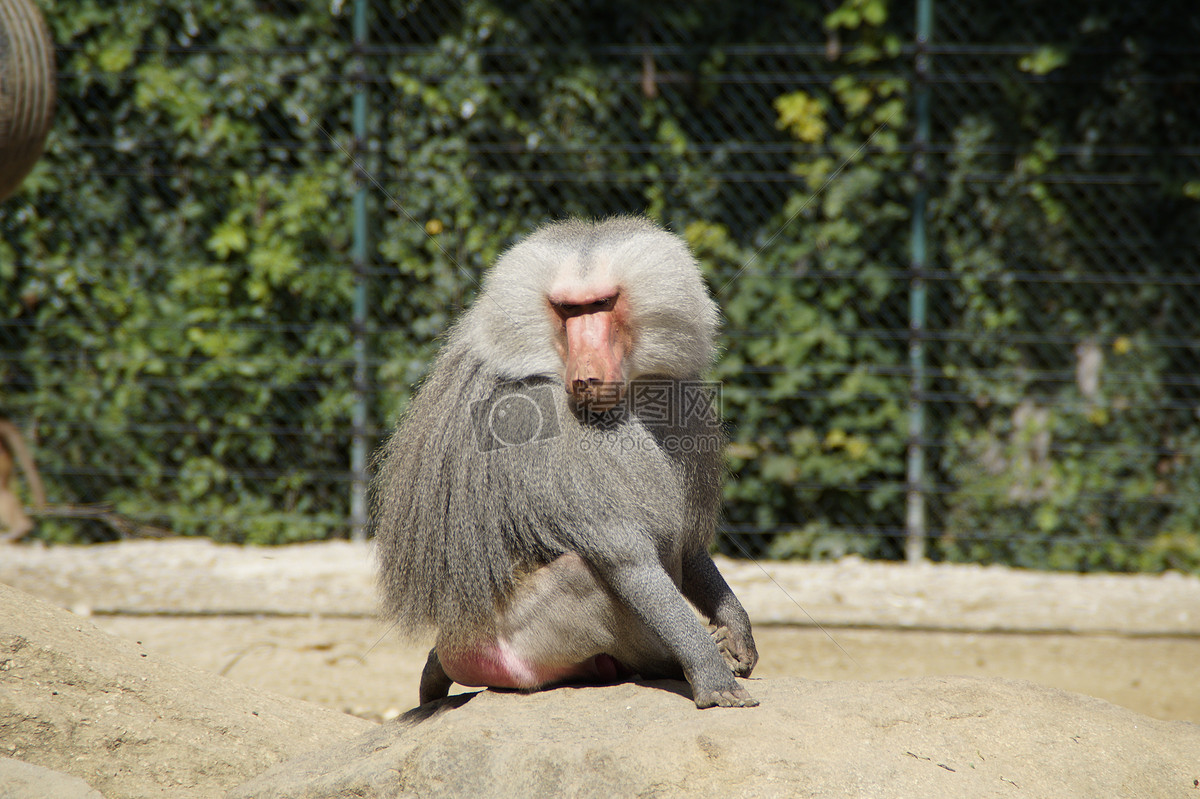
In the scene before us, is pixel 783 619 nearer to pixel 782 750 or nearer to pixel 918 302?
pixel 918 302

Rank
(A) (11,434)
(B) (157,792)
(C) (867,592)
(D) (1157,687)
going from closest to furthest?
1. (B) (157,792)
2. (D) (1157,687)
3. (C) (867,592)
4. (A) (11,434)

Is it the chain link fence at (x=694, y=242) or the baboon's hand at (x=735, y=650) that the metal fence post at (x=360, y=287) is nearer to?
the chain link fence at (x=694, y=242)

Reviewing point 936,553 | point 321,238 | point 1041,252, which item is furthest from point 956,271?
point 321,238

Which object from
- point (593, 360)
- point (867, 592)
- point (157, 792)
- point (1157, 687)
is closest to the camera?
point (593, 360)

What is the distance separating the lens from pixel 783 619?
4719mm

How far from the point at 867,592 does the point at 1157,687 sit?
4.43 feet

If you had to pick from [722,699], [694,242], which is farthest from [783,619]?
[722,699]

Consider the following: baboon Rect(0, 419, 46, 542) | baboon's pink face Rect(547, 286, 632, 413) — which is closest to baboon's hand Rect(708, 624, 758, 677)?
baboon's pink face Rect(547, 286, 632, 413)

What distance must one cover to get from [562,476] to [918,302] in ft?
11.3

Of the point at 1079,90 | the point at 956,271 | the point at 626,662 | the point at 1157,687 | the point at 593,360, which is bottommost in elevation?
the point at 1157,687

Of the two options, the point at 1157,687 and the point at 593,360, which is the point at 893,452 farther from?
the point at 593,360

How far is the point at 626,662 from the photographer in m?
2.53

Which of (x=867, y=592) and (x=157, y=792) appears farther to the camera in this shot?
→ (x=867, y=592)

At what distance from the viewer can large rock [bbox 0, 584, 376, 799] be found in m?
2.43
